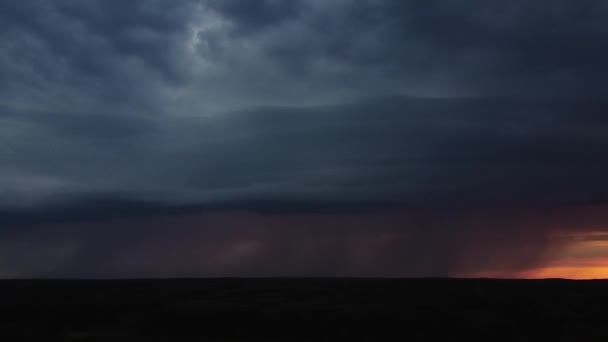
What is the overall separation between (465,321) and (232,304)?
52.4 ft

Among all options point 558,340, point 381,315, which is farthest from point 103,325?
point 558,340

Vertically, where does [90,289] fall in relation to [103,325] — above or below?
above

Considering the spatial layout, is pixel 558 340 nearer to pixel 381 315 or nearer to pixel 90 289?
pixel 381 315

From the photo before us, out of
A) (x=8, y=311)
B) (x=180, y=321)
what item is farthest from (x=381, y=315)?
(x=8, y=311)

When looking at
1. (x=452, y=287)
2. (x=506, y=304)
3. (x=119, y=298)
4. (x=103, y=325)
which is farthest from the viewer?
(x=452, y=287)

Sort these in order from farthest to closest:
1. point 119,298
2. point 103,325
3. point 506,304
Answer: point 119,298 → point 506,304 → point 103,325

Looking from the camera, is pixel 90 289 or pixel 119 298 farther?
pixel 90 289

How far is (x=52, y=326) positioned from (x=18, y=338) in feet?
12.3

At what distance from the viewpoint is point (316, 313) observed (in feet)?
121

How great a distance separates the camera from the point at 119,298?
44531mm

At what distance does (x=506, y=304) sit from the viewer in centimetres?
4009

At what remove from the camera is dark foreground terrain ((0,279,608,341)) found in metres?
32.0

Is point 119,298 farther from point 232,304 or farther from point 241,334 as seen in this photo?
point 241,334

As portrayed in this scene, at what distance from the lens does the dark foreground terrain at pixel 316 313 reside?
105ft
